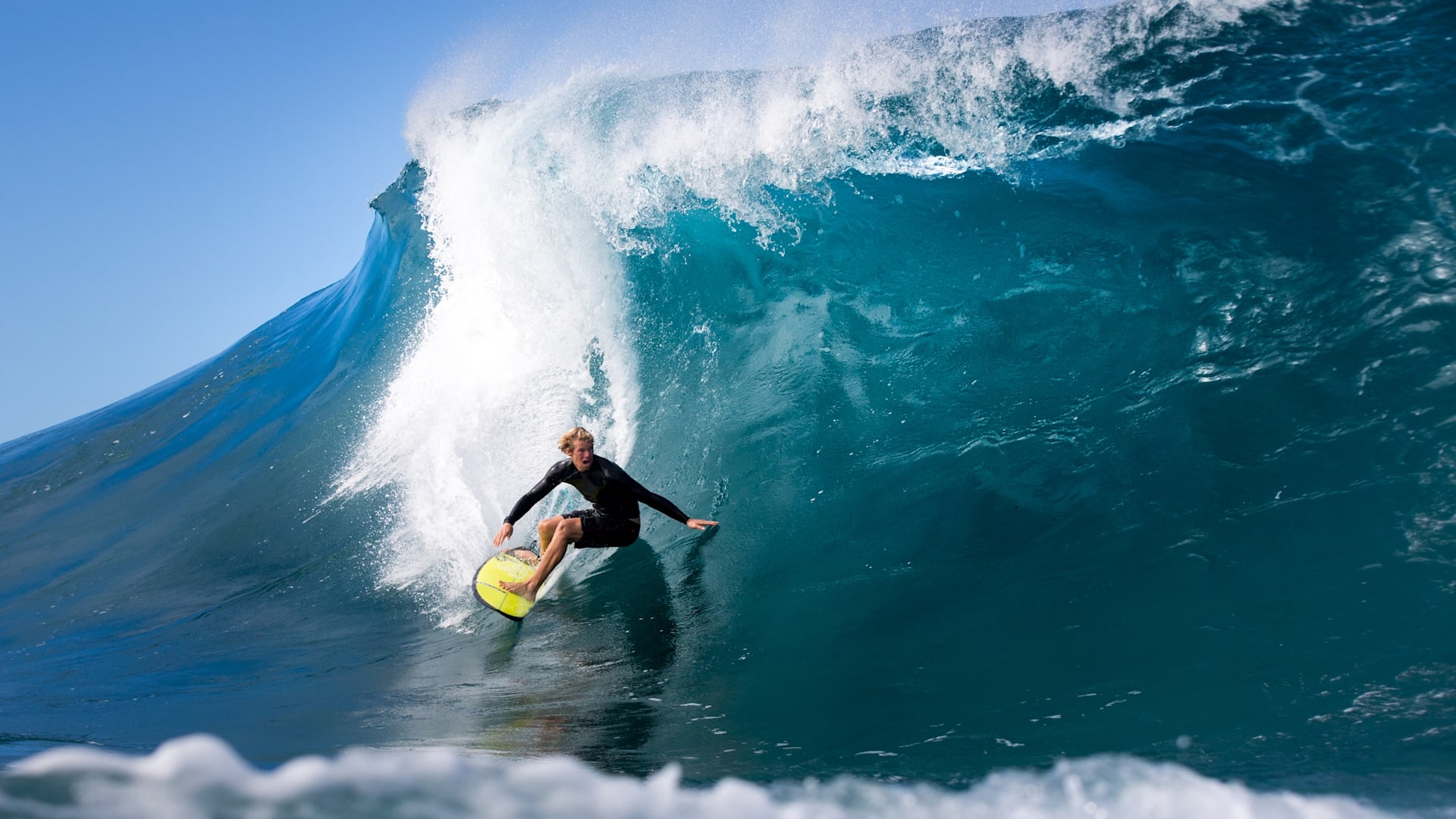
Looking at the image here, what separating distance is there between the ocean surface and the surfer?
24 cm

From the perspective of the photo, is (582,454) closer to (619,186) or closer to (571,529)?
(571,529)

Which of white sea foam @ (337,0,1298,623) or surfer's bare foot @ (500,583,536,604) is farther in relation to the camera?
white sea foam @ (337,0,1298,623)

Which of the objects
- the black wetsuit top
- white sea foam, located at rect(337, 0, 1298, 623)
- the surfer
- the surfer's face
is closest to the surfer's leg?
the surfer

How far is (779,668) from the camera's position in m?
3.94

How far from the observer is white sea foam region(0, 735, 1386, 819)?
1434mm

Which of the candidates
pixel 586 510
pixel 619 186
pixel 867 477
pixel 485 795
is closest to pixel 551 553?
pixel 586 510

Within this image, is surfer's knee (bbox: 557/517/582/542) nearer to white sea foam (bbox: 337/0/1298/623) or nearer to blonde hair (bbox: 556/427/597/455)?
blonde hair (bbox: 556/427/597/455)

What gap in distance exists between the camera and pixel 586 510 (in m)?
5.39

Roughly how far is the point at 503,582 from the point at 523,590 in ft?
0.57

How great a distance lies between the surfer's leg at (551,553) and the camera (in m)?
5.23

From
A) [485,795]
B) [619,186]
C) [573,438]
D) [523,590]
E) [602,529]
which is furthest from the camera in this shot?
[619,186]

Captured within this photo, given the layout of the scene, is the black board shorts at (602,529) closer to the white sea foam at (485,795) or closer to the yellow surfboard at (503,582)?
the yellow surfboard at (503,582)

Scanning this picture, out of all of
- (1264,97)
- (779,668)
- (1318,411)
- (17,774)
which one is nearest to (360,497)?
(779,668)

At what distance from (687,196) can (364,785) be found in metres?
6.88
